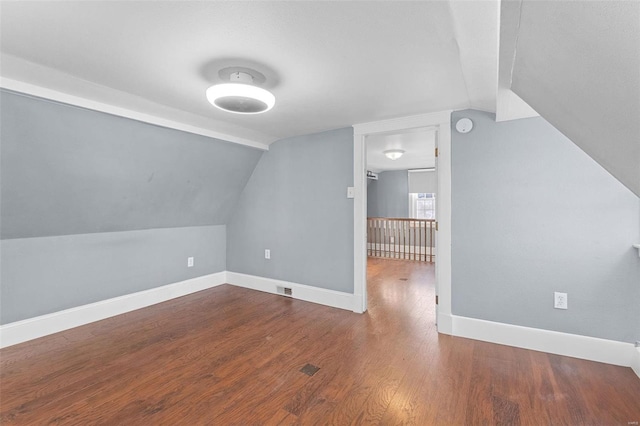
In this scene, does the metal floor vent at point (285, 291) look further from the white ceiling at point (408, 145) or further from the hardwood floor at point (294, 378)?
the white ceiling at point (408, 145)

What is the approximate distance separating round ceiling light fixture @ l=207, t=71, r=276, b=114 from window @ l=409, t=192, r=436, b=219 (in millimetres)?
6245

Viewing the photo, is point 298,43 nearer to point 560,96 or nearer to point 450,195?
point 560,96

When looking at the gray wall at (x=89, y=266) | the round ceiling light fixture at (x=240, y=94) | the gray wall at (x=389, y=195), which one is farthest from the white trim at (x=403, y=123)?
the gray wall at (x=389, y=195)

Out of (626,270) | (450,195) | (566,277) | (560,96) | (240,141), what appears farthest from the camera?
(240,141)

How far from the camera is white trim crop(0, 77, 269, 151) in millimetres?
1852

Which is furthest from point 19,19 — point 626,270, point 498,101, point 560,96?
point 626,270

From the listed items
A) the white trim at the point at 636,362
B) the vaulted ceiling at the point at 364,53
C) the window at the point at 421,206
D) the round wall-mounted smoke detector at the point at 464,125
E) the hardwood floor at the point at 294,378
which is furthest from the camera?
the window at the point at 421,206

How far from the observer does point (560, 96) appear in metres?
1.25

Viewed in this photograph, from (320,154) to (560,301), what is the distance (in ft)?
8.75

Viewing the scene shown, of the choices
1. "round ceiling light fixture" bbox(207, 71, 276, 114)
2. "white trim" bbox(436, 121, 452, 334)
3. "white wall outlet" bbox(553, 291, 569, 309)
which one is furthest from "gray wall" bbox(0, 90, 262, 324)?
"white wall outlet" bbox(553, 291, 569, 309)

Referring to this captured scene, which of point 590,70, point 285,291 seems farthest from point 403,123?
point 285,291

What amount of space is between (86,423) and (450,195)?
3.05m

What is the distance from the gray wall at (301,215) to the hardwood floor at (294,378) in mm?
746

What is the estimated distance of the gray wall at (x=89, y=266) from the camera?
246 cm
